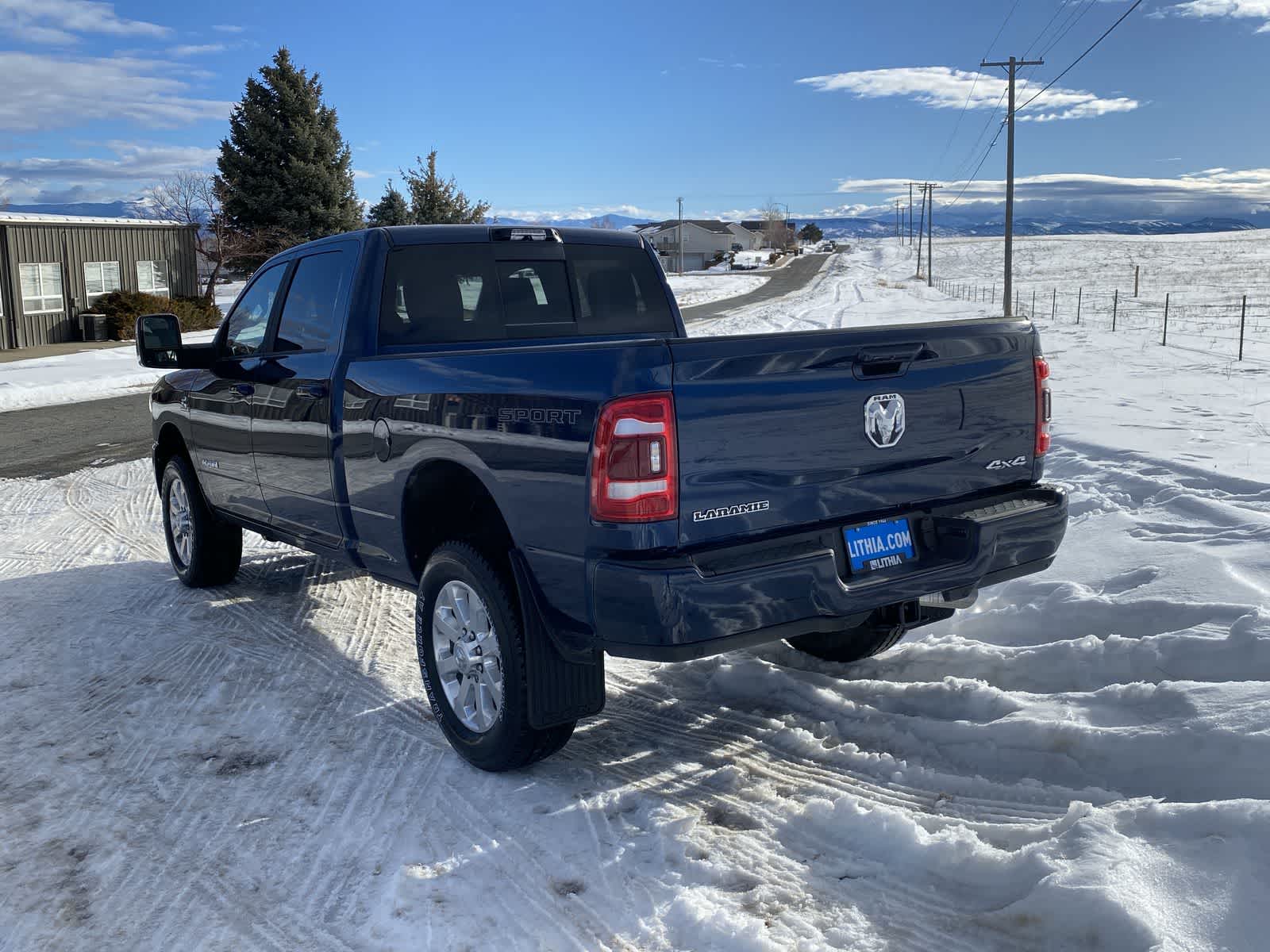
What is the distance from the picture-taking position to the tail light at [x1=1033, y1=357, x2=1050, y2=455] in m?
4.11

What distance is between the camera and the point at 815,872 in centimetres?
320

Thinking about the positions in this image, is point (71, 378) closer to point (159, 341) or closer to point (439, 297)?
point (159, 341)

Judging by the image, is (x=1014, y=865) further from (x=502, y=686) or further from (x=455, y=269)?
(x=455, y=269)

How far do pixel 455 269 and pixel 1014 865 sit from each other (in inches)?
132

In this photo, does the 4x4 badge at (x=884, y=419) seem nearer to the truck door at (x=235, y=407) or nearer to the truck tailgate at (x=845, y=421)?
the truck tailgate at (x=845, y=421)

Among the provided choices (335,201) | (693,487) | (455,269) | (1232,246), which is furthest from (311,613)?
(1232,246)

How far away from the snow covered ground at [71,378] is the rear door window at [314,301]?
12.3 metres

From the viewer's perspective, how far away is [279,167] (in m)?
38.9

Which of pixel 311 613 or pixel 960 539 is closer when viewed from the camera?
pixel 960 539

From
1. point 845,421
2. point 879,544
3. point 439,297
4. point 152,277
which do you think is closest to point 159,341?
point 439,297

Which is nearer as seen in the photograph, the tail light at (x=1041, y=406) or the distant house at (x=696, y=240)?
the tail light at (x=1041, y=406)

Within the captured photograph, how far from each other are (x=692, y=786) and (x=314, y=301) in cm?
292

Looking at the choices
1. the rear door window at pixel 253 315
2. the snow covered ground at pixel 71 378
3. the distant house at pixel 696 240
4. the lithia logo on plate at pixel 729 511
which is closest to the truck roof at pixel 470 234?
the rear door window at pixel 253 315

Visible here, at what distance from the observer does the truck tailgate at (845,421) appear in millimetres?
3217
